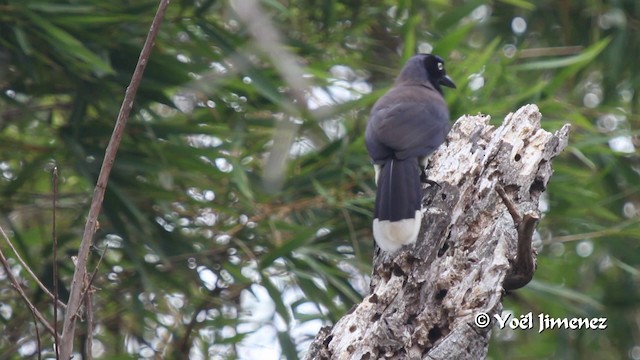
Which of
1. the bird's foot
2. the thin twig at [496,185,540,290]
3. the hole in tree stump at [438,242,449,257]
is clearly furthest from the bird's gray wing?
the thin twig at [496,185,540,290]

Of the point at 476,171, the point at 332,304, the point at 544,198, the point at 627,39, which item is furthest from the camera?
the point at 627,39

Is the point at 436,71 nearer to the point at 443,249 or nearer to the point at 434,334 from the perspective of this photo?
the point at 443,249

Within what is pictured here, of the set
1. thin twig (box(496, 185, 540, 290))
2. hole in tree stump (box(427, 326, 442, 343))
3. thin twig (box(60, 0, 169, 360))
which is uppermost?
thin twig (box(60, 0, 169, 360))

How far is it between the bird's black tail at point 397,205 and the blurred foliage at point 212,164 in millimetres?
690

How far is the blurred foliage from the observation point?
529 cm

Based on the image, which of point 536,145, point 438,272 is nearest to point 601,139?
point 536,145

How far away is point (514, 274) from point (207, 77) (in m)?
2.36

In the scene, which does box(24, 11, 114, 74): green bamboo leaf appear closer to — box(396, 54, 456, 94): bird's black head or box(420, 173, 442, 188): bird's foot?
box(396, 54, 456, 94): bird's black head

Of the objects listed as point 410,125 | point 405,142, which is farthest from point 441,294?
point 410,125

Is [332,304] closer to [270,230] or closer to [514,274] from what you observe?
[270,230]

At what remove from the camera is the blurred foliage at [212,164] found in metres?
5.29

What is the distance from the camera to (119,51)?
532 centimetres

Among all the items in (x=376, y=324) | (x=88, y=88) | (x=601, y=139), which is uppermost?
(x=376, y=324)

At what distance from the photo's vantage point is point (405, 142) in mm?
4293
